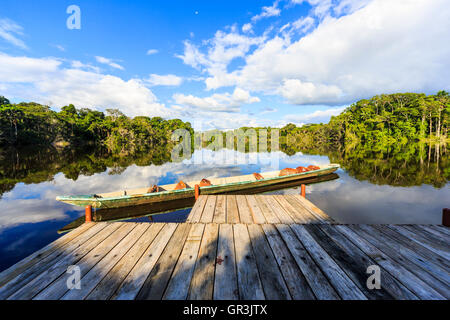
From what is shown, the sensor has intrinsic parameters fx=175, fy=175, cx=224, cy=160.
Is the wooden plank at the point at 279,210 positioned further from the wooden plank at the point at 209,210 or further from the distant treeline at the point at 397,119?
the distant treeline at the point at 397,119

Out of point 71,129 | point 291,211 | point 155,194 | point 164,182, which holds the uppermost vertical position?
point 71,129

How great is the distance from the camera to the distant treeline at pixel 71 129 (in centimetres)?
4109

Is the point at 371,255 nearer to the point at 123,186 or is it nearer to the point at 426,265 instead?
the point at 426,265

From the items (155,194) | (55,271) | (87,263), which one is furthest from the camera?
(155,194)

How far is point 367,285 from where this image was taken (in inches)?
78.2

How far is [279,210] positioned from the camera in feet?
15.7

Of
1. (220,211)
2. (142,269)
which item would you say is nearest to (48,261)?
(142,269)

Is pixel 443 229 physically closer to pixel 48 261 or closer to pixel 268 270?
pixel 268 270

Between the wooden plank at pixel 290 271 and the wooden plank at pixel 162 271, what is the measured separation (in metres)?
1.42

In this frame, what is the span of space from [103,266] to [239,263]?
6.02 ft

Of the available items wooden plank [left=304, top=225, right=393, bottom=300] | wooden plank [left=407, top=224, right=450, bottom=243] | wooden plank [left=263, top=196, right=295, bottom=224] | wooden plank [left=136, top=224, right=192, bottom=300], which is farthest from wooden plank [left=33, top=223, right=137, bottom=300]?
wooden plank [left=407, top=224, right=450, bottom=243]

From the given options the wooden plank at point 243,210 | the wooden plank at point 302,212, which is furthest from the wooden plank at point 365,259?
the wooden plank at point 243,210
